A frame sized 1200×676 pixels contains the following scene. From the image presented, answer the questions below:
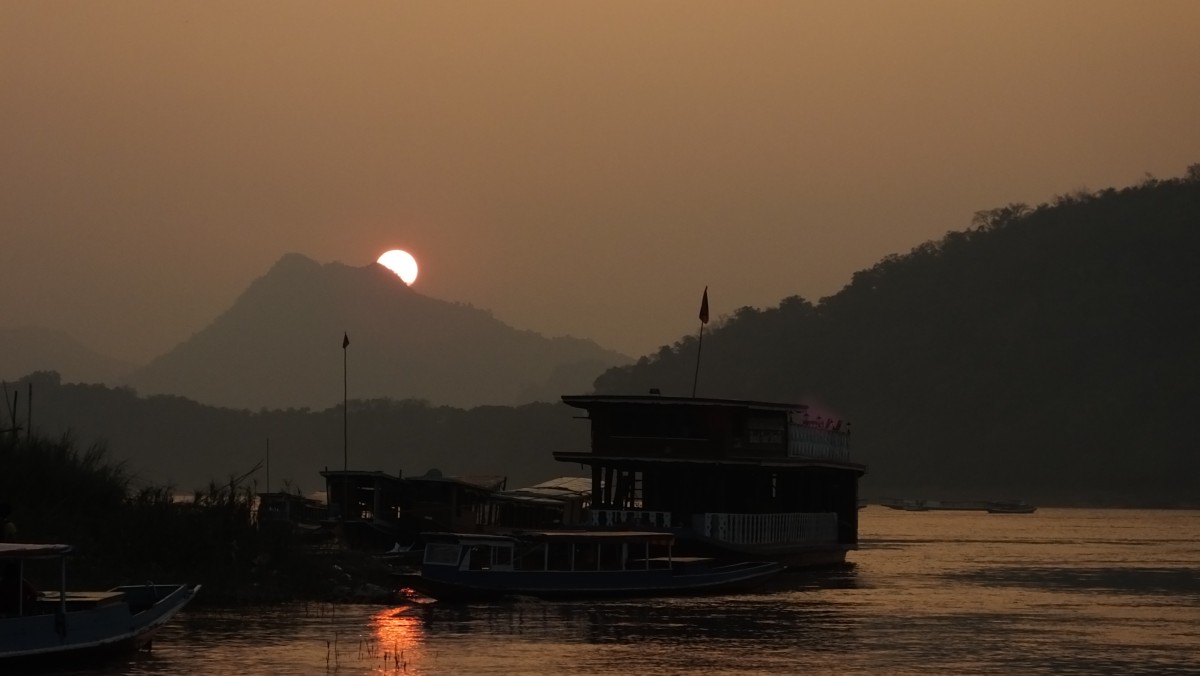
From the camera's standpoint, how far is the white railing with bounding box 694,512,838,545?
220 ft

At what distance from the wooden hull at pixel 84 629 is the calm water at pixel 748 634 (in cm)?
80

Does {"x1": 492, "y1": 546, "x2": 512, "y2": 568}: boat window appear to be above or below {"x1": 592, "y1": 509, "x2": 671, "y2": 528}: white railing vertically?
below

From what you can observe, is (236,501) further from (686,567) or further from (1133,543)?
(1133,543)

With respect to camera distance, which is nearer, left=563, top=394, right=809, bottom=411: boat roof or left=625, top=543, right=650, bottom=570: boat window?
left=625, top=543, right=650, bottom=570: boat window

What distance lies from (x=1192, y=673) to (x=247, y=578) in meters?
28.3

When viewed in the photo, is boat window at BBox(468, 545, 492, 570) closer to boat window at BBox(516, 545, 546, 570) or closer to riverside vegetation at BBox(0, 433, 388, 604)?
boat window at BBox(516, 545, 546, 570)

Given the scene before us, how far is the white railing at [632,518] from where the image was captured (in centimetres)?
6669

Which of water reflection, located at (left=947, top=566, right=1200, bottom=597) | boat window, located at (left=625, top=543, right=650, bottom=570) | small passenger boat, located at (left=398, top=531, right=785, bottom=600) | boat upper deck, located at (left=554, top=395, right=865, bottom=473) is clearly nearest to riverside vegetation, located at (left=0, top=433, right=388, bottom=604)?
small passenger boat, located at (left=398, top=531, right=785, bottom=600)

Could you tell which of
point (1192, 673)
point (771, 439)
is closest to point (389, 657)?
point (1192, 673)

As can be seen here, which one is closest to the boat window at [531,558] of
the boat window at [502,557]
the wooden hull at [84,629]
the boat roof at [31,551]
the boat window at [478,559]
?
the boat window at [502,557]

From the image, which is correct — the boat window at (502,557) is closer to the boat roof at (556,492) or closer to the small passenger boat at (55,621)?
the small passenger boat at (55,621)

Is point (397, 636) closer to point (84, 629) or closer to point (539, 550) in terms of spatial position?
point (539, 550)

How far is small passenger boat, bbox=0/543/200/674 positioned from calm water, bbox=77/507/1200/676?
96 centimetres

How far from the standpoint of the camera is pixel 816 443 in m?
76.7
